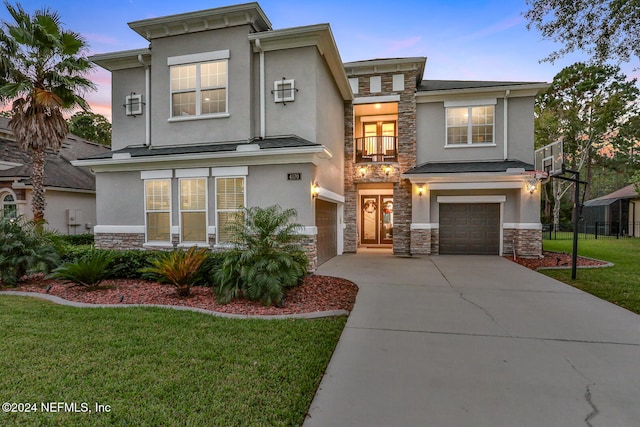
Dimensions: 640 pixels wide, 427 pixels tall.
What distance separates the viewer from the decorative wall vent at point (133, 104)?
10.7 meters

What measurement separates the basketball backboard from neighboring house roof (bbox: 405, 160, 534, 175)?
1.83 ft

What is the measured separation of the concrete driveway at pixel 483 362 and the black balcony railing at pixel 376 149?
305 inches

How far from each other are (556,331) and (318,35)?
857cm

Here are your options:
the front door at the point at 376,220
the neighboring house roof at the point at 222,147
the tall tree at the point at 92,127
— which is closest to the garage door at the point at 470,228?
the front door at the point at 376,220

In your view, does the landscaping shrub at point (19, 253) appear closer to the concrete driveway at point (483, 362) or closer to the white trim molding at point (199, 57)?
the white trim molding at point (199, 57)

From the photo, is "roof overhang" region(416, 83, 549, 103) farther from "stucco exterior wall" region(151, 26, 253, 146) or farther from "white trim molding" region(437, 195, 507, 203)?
"stucco exterior wall" region(151, 26, 253, 146)

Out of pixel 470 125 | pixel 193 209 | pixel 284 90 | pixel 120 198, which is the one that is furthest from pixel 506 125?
pixel 120 198

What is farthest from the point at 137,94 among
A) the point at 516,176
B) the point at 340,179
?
the point at 516,176

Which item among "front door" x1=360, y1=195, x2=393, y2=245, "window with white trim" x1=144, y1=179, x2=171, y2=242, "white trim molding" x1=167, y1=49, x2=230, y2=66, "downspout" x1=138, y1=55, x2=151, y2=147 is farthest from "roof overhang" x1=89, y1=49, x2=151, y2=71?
"front door" x1=360, y1=195, x2=393, y2=245

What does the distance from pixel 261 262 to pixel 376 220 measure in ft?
33.8

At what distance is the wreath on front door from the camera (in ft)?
50.0

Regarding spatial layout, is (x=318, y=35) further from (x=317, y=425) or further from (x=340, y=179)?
(x=317, y=425)

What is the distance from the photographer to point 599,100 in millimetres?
21219

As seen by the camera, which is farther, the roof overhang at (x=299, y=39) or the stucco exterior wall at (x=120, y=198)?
the stucco exterior wall at (x=120, y=198)
